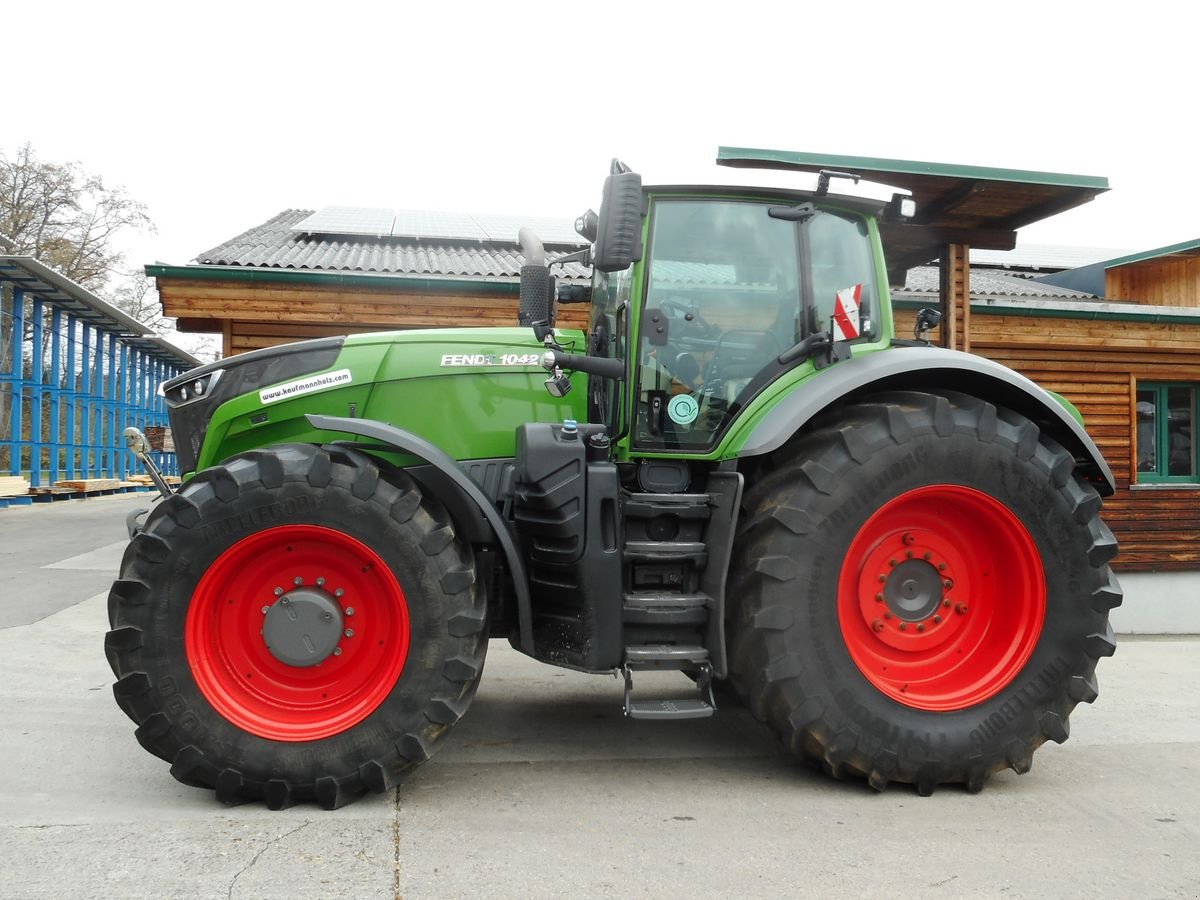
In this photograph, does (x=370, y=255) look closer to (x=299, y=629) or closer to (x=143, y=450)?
(x=143, y=450)

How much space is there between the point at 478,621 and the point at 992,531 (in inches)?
87.1

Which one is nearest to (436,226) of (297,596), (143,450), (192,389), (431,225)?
(431,225)

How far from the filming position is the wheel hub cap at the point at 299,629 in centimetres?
352

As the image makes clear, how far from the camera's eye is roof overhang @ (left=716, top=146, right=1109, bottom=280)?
3.99 meters

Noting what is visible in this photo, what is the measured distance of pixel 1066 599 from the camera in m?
3.82

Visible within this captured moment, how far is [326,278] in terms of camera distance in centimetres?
816

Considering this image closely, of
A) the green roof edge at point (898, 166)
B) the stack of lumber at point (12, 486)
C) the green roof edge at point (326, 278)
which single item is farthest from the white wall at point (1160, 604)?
the stack of lumber at point (12, 486)

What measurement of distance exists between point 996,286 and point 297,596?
10085 mm

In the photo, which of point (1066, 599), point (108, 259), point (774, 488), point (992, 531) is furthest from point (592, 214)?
point (108, 259)

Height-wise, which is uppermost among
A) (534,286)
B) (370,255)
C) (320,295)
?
(370,255)

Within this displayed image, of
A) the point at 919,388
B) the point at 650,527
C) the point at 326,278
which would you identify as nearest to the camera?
the point at 650,527

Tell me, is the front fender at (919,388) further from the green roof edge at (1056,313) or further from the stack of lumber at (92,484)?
the stack of lumber at (92,484)

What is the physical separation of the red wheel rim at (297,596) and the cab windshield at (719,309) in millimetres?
1257

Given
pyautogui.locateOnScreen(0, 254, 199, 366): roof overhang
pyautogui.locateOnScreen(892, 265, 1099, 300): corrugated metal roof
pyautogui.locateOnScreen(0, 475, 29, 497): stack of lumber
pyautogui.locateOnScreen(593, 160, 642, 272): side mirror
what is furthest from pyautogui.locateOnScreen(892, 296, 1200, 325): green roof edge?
pyautogui.locateOnScreen(0, 475, 29, 497): stack of lumber
